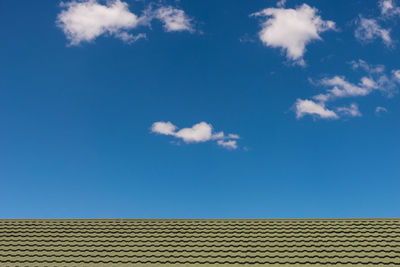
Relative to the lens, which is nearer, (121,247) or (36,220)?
(121,247)

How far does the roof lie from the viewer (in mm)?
10891

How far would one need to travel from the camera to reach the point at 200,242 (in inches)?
480

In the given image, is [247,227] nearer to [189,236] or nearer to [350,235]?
[189,236]

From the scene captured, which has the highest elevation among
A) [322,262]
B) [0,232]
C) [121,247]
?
[0,232]

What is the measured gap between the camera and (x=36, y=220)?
47.7 ft

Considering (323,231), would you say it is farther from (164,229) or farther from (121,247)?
(121,247)

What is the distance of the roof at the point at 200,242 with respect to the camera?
10.9 m

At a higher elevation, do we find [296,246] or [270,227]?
[270,227]

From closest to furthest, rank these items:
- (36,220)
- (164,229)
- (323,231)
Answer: (323,231), (164,229), (36,220)

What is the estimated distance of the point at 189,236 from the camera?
1272 centimetres

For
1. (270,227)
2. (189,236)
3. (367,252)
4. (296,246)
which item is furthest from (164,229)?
(367,252)

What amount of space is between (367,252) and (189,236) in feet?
17.6

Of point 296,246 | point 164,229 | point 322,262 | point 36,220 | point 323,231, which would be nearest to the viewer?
point 322,262

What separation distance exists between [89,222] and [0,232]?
3.06 m
